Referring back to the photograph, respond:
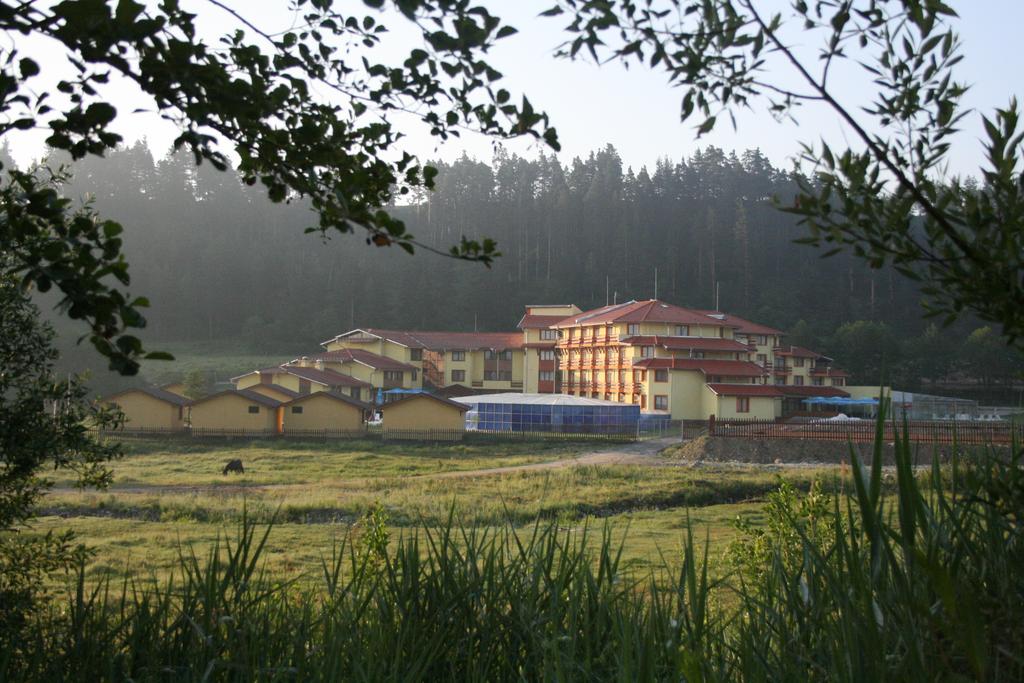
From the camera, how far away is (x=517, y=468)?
30.3 m

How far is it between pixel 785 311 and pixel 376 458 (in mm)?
59948

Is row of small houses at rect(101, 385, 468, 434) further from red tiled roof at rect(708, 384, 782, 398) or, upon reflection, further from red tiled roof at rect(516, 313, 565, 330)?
red tiled roof at rect(516, 313, 565, 330)

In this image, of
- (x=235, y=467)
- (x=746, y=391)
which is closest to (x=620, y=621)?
(x=235, y=467)

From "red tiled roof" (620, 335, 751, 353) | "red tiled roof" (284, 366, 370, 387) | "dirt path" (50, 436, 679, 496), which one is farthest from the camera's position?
"red tiled roof" (284, 366, 370, 387)

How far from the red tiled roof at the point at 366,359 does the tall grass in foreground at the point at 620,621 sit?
54300 millimetres

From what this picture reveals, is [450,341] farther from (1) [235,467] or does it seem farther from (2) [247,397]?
(1) [235,467]

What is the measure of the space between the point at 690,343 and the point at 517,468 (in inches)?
927

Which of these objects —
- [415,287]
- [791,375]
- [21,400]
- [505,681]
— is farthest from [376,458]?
[415,287]

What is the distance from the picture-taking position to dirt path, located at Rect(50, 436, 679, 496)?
24.1 meters

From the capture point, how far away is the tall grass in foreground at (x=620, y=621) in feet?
6.42

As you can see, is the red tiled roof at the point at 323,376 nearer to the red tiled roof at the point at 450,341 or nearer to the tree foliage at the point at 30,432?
the red tiled roof at the point at 450,341

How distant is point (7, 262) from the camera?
5.74 m

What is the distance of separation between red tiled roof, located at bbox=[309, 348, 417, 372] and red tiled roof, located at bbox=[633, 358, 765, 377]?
17032 millimetres

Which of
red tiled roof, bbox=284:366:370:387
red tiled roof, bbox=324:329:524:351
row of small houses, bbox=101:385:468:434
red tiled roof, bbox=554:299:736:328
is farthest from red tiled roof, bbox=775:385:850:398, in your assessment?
red tiled roof, bbox=284:366:370:387
